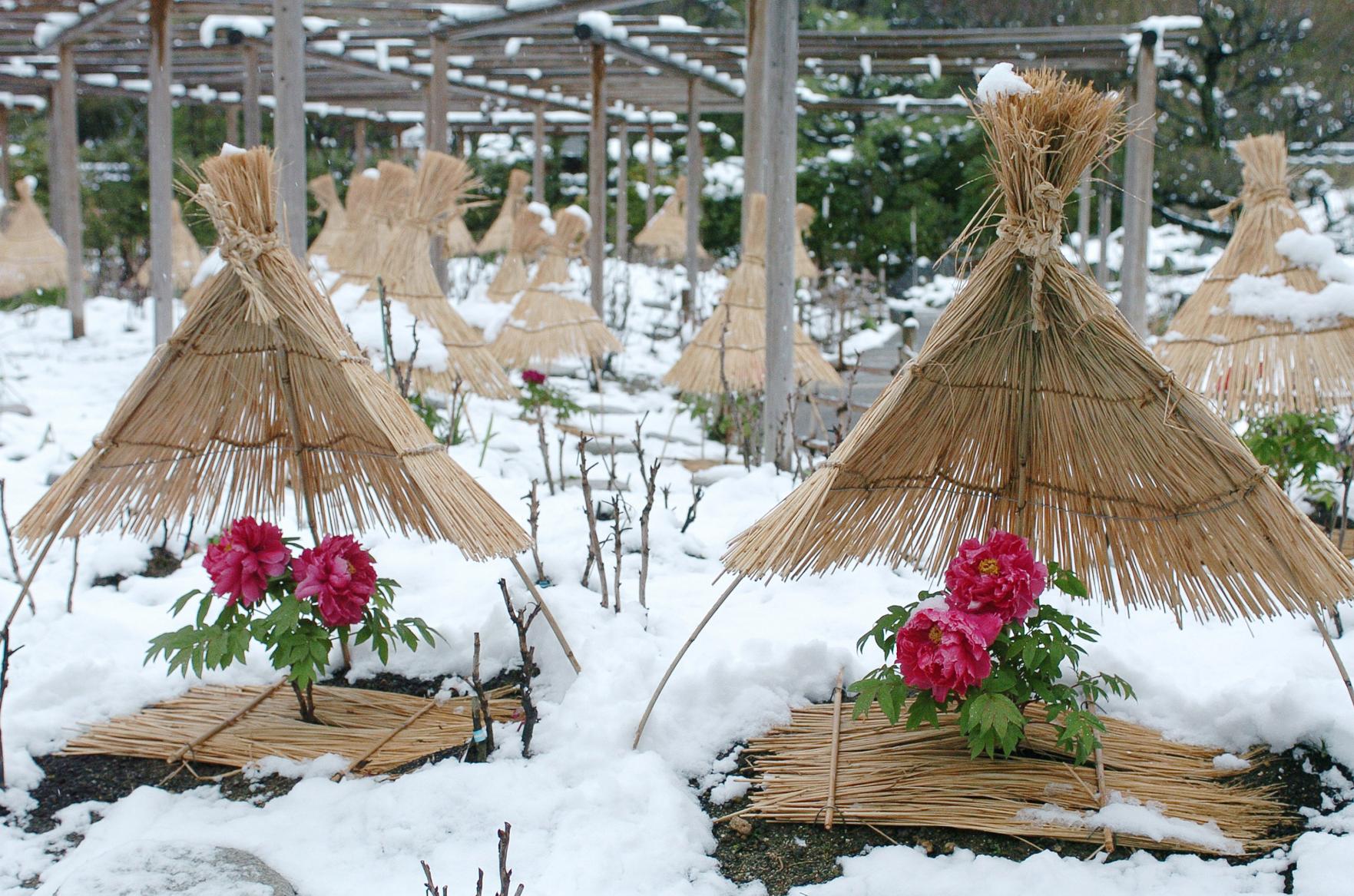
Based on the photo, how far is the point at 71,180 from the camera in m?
7.58

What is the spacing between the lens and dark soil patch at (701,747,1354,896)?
186 cm

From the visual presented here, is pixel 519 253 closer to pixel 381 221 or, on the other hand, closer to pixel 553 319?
pixel 553 319

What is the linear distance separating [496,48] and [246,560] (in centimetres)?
592

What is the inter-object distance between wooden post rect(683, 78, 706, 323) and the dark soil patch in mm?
5822

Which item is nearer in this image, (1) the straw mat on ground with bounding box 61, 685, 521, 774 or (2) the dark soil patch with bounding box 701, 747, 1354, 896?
(2) the dark soil patch with bounding box 701, 747, 1354, 896

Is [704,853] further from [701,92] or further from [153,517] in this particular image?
[701,92]

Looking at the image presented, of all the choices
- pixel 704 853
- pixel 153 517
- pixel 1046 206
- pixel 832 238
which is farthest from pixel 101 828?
pixel 832 238

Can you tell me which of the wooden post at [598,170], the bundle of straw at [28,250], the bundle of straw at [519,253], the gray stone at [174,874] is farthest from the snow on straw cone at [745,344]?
the bundle of straw at [28,250]

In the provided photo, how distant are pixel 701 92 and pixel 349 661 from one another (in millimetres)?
7716

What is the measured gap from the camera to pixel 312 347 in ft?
7.89

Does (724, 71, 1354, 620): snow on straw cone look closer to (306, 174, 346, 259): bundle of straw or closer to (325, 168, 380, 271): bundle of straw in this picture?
(325, 168, 380, 271): bundle of straw

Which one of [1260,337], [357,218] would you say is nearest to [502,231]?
[357,218]

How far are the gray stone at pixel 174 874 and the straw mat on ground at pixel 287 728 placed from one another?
0.42m

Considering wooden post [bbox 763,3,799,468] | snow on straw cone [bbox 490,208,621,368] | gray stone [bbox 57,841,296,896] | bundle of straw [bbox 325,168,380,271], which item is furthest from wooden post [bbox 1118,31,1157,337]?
gray stone [bbox 57,841,296,896]
